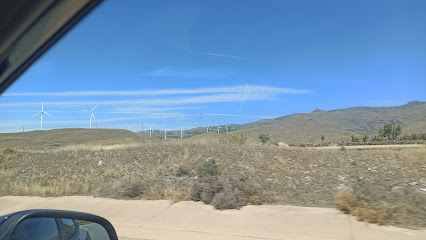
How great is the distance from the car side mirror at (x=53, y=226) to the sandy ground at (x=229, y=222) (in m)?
4.61

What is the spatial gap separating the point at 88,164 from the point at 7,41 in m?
17.0

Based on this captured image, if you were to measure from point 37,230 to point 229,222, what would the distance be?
686 centimetres

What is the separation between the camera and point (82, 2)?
3.78 meters

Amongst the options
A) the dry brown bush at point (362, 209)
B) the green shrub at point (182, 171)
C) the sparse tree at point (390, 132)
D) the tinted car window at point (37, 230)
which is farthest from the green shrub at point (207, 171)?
the sparse tree at point (390, 132)

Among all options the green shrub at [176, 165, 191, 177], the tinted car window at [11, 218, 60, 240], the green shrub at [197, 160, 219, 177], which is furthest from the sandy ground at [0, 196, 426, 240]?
the tinted car window at [11, 218, 60, 240]

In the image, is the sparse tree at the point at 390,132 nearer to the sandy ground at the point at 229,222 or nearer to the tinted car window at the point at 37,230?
the sandy ground at the point at 229,222

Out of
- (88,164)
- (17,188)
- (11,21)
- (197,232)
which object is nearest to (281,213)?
(197,232)

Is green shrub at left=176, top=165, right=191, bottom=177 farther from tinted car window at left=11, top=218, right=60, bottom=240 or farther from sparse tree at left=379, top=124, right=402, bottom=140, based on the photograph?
sparse tree at left=379, top=124, right=402, bottom=140

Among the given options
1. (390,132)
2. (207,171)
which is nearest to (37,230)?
(207,171)

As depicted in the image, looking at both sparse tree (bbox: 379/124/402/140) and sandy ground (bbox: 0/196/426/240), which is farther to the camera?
sparse tree (bbox: 379/124/402/140)

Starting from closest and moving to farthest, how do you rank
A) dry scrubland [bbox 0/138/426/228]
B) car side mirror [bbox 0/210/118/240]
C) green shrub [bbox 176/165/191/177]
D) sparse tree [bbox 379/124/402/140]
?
1. car side mirror [bbox 0/210/118/240]
2. dry scrubland [bbox 0/138/426/228]
3. green shrub [bbox 176/165/191/177]
4. sparse tree [bbox 379/124/402/140]

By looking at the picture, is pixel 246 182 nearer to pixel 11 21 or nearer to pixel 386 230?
pixel 386 230

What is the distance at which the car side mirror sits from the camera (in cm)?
247

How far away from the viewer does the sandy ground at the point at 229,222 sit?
788cm
